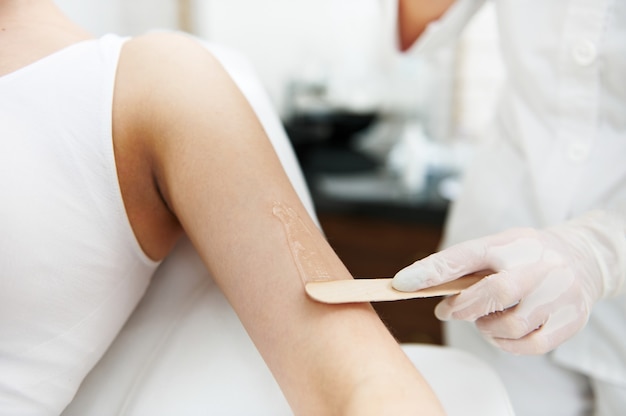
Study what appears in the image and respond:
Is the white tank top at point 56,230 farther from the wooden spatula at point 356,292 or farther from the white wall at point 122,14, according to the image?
the white wall at point 122,14

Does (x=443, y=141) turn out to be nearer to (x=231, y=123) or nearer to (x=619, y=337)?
(x=619, y=337)

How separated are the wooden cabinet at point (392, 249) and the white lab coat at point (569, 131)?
820 mm

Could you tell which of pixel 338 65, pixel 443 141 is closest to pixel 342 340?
pixel 443 141

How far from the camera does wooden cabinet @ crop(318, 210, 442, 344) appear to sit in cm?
198

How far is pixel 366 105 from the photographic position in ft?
7.93

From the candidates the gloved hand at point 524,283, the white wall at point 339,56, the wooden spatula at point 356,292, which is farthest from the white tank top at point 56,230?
the white wall at point 339,56

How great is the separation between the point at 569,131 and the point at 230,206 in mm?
629

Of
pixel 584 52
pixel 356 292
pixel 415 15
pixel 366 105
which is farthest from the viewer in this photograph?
pixel 366 105

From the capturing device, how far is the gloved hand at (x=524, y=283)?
74 centimetres

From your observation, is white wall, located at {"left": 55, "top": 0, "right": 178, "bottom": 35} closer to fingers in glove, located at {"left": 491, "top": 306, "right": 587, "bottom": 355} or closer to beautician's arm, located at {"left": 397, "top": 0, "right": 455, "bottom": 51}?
beautician's arm, located at {"left": 397, "top": 0, "right": 455, "bottom": 51}

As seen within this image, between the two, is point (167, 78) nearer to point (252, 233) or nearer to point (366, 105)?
point (252, 233)

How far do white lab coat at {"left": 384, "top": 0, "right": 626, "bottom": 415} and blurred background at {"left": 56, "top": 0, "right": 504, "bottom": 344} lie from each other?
0.83 m

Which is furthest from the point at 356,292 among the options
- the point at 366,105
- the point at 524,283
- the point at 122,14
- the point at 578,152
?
the point at 366,105

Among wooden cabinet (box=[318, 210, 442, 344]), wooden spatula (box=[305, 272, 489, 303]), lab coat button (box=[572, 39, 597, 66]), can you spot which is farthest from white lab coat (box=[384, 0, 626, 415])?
wooden cabinet (box=[318, 210, 442, 344])
